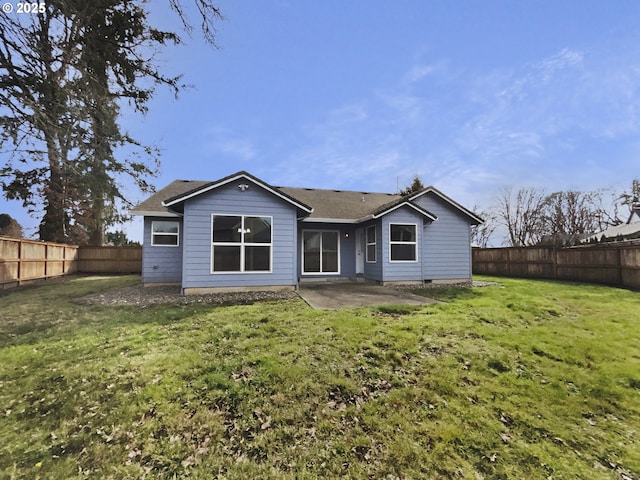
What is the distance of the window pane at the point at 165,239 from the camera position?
496 inches

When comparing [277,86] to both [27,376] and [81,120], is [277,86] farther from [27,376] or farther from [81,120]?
[27,376]

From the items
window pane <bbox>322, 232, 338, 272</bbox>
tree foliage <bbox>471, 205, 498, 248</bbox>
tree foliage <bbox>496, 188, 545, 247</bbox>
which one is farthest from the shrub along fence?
tree foliage <bbox>496, 188, 545, 247</bbox>

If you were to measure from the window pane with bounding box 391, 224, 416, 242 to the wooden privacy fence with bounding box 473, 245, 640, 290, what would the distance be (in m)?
7.78

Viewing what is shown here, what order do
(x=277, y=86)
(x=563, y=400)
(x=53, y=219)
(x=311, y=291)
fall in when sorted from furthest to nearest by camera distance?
1. (x=53, y=219)
2. (x=277, y=86)
3. (x=311, y=291)
4. (x=563, y=400)

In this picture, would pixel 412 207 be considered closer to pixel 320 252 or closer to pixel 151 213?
pixel 320 252

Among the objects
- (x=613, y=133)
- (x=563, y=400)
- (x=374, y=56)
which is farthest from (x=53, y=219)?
(x=613, y=133)

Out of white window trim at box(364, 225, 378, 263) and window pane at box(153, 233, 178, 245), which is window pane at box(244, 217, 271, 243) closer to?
white window trim at box(364, 225, 378, 263)

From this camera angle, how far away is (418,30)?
411 inches

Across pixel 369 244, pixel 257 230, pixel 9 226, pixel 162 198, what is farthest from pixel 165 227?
pixel 9 226

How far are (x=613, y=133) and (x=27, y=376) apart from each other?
24212 millimetres

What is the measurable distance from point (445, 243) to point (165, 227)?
476 inches

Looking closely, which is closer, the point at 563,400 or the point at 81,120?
the point at 563,400

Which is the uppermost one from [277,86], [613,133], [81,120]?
[277,86]

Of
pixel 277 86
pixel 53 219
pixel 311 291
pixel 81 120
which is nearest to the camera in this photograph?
pixel 81 120
